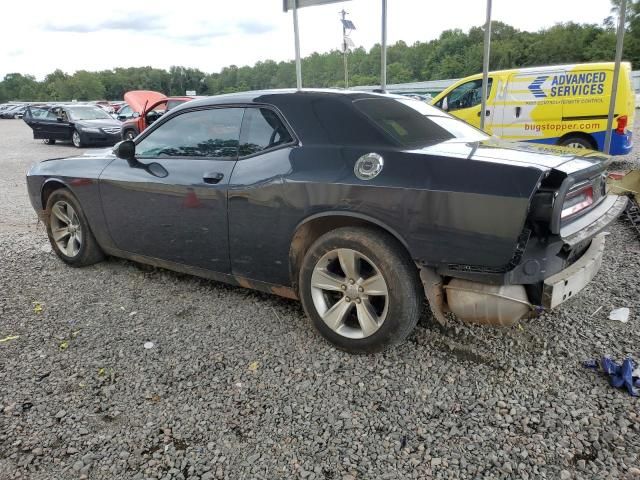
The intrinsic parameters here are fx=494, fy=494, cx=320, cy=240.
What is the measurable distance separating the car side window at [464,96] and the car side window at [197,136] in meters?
7.62

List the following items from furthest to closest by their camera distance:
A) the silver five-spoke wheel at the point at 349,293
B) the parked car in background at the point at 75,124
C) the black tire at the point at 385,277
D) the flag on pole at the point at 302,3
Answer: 1. the parked car in background at the point at 75,124
2. the flag on pole at the point at 302,3
3. the silver five-spoke wheel at the point at 349,293
4. the black tire at the point at 385,277

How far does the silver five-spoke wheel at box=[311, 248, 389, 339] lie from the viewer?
2885 mm

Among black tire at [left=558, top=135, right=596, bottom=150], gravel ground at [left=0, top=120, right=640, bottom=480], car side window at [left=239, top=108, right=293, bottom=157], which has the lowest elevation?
gravel ground at [left=0, top=120, right=640, bottom=480]

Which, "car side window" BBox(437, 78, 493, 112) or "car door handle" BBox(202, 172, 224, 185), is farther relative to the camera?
"car side window" BBox(437, 78, 493, 112)

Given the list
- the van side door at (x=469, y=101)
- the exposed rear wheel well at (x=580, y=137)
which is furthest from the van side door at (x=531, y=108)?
the van side door at (x=469, y=101)

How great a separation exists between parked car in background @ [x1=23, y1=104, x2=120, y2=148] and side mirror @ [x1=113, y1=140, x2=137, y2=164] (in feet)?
46.8

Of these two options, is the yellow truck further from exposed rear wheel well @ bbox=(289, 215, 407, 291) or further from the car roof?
exposed rear wheel well @ bbox=(289, 215, 407, 291)

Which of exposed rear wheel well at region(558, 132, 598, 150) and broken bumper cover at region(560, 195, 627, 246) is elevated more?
broken bumper cover at region(560, 195, 627, 246)

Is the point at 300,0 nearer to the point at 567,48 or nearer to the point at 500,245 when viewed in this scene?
the point at 500,245

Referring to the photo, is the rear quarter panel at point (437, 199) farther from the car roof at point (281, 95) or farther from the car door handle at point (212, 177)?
the car door handle at point (212, 177)

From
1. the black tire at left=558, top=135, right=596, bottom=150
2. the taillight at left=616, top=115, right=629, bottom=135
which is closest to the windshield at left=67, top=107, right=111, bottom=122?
the black tire at left=558, top=135, right=596, bottom=150

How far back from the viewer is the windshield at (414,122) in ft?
9.79

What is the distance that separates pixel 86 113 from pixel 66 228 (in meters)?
15.7

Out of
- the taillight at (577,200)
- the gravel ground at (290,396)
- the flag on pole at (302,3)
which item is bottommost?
the gravel ground at (290,396)
